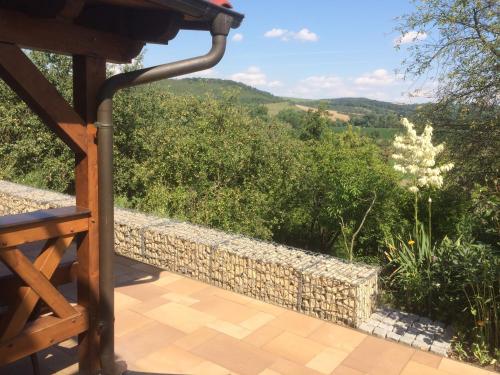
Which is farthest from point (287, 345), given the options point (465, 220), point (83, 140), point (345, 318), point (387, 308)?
point (465, 220)

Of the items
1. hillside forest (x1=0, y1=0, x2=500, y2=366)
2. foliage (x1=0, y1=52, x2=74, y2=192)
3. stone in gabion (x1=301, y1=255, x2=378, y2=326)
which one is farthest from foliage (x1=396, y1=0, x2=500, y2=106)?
foliage (x1=0, y1=52, x2=74, y2=192)

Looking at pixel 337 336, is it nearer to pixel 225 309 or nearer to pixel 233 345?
pixel 233 345

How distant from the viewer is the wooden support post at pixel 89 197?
259 centimetres

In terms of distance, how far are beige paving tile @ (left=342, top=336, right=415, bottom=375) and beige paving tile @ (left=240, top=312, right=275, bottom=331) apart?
851 millimetres

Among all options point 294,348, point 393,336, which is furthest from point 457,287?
point 294,348

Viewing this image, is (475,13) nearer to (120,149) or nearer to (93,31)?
(93,31)

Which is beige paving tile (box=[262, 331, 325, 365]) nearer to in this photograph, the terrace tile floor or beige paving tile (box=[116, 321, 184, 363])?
the terrace tile floor

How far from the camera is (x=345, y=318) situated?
395 cm

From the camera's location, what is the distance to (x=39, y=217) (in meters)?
2.52

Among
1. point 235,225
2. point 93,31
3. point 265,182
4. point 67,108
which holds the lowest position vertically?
point 235,225

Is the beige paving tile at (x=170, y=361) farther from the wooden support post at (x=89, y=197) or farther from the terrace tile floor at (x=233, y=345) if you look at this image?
the wooden support post at (x=89, y=197)

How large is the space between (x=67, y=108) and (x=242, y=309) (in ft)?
8.58

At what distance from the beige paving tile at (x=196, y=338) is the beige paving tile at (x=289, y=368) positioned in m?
0.66

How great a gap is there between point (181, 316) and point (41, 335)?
1.62m
